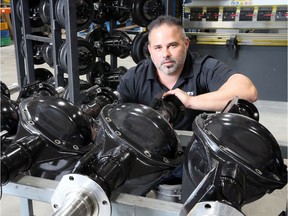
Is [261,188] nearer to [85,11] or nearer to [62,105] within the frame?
[62,105]

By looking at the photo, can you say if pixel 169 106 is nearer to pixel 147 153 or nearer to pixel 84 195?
pixel 147 153

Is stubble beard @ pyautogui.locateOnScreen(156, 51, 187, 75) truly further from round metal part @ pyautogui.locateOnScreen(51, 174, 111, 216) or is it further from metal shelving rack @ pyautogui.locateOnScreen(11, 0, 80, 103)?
round metal part @ pyautogui.locateOnScreen(51, 174, 111, 216)

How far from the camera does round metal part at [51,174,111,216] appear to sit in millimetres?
598

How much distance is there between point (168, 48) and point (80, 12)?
1137mm

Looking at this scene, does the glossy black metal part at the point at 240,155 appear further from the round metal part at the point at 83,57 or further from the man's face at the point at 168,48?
the round metal part at the point at 83,57

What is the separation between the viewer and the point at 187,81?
63.5 inches

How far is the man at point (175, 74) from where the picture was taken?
5.03ft

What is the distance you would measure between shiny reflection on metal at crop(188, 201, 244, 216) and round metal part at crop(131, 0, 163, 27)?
2.46 m

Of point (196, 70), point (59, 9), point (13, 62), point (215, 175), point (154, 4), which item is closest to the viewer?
point (215, 175)

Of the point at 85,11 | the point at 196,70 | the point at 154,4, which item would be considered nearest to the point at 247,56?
the point at 154,4

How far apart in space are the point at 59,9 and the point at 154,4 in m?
0.91

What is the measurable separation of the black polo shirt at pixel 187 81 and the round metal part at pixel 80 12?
979 mm

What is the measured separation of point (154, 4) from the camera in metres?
2.87

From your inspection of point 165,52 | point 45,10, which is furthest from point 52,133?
point 45,10
